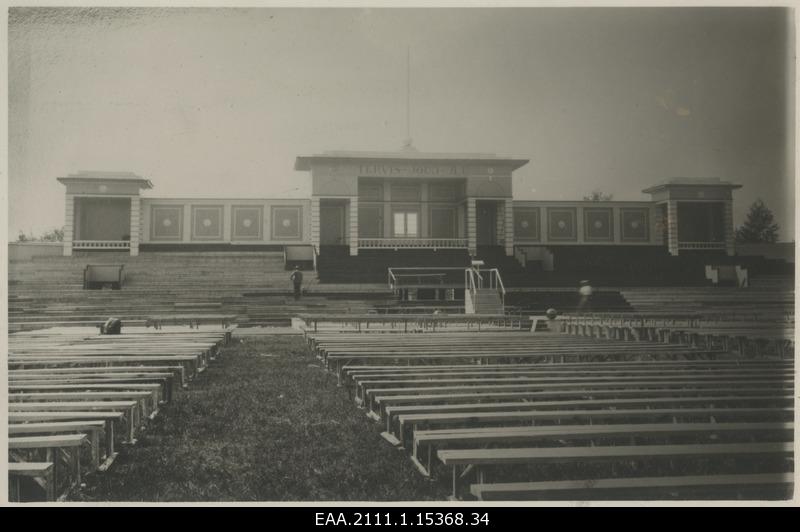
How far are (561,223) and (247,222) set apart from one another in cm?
1525

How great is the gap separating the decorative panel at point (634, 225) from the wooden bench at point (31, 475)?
102ft

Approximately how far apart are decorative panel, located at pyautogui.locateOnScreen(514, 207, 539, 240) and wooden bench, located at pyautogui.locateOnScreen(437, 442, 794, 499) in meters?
28.6

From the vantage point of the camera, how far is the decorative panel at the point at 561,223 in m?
31.6

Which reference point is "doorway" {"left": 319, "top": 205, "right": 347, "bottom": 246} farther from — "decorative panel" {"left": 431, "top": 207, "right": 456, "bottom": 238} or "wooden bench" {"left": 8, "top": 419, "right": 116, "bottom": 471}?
"wooden bench" {"left": 8, "top": 419, "right": 116, "bottom": 471}

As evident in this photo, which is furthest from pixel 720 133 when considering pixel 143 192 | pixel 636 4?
pixel 143 192

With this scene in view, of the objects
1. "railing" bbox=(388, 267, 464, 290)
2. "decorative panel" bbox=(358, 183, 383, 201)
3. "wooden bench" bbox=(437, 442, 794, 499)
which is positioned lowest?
"wooden bench" bbox=(437, 442, 794, 499)

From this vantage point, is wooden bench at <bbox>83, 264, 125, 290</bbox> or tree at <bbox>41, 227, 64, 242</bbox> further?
wooden bench at <bbox>83, 264, 125, 290</bbox>

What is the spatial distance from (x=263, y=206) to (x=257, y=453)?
2771 centimetres

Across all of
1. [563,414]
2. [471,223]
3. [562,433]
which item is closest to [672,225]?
[471,223]

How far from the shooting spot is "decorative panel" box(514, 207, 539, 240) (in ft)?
103

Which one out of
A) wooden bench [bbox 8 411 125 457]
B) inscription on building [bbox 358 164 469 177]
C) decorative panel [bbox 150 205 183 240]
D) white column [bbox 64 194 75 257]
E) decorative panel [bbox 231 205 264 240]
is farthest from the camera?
decorative panel [bbox 231 205 264 240]

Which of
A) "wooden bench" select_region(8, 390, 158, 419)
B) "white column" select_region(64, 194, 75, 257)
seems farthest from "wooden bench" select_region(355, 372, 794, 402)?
"white column" select_region(64, 194, 75, 257)

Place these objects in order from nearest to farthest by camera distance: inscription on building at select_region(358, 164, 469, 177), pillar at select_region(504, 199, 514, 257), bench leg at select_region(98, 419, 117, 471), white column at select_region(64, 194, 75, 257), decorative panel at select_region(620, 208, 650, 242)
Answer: bench leg at select_region(98, 419, 117, 471)
white column at select_region(64, 194, 75, 257)
inscription on building at select_region(358, 164, 469, 177)
pillar at select_region(504, 199, 514, 257)
decorative panel at select_region(620, 208, 650, 242)

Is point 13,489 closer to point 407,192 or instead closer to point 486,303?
point 486,303
